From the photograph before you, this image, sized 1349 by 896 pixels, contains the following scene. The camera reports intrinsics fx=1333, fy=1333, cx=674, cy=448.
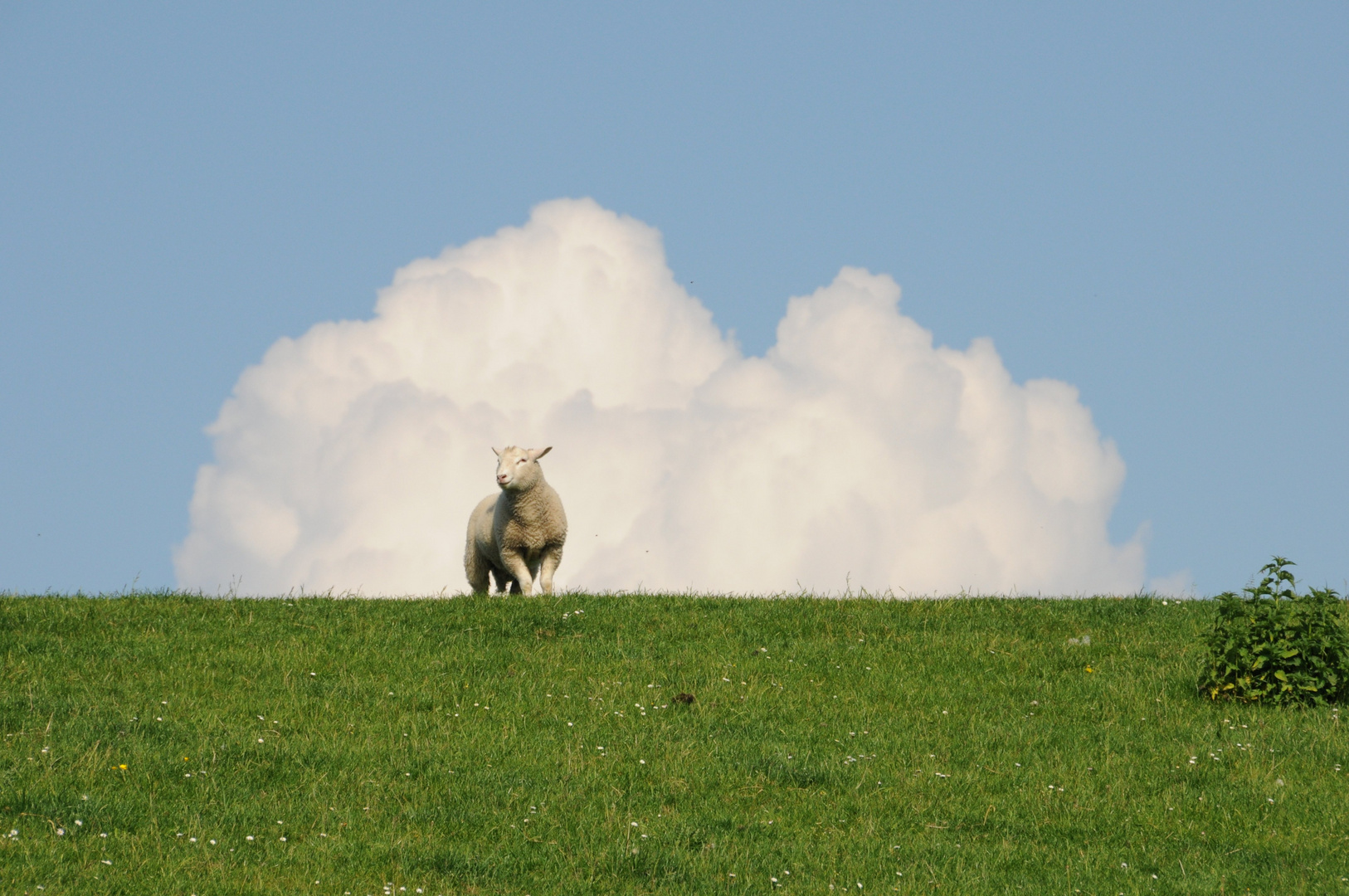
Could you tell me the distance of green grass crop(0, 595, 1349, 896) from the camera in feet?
29.1

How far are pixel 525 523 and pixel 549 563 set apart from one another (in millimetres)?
814

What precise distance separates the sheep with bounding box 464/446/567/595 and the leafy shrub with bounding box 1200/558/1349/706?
9530 millimetres

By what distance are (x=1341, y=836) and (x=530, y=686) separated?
719 centimetres

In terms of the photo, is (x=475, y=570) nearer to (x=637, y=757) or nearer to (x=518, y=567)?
(x=518, y=567)

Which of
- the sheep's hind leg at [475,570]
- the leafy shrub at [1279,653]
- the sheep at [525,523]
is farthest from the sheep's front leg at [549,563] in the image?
the leafy shrub at [1279,653]

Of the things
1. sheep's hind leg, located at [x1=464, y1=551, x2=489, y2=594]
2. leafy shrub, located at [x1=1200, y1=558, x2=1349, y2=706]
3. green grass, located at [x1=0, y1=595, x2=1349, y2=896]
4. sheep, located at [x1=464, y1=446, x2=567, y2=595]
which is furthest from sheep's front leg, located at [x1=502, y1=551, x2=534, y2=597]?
leafy shrub, located at [x1=1200, y1=558, x2=1349, y2=706]

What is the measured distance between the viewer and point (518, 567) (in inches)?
779

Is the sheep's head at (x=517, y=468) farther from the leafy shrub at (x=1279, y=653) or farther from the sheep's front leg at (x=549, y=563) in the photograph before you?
the leafy shrub at (x=1279, y=653)

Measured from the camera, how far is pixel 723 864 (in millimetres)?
8906

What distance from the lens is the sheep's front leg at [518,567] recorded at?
19797mm

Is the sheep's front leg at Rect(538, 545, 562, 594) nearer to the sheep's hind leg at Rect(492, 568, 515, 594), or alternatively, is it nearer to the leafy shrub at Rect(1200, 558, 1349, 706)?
the sheep's hind leg at Rect(492, 568, 515, 594)

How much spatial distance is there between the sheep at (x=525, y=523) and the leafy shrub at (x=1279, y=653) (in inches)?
375

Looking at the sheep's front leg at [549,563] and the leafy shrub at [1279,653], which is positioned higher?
the sheep's front leg at [549,563]

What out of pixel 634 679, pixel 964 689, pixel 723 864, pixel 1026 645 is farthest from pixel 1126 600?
pixel 723 864
